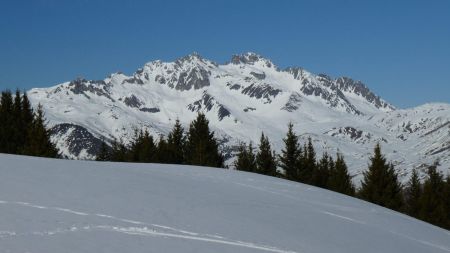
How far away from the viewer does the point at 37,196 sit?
11.5 m

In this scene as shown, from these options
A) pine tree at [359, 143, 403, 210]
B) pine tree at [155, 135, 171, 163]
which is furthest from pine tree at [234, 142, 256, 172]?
pine tree at [359, 143, 403, 210]

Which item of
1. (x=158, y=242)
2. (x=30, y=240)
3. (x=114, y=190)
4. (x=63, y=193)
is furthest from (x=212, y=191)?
(x=30, y=240)

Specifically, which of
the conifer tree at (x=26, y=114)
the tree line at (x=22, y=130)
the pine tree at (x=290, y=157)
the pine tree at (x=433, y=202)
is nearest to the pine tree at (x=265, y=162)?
the pine tree at (x=290, y=157)

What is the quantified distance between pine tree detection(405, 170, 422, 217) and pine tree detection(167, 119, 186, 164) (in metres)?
22.4

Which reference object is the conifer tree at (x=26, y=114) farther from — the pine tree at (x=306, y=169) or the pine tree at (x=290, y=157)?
the pine tree at (x=306, y=169)

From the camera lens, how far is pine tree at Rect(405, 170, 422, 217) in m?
45.6

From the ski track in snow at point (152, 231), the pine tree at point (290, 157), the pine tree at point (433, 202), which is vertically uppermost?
the pine tree at point (290, 157)

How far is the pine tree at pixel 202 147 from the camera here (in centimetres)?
4578

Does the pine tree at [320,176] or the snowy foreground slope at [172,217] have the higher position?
the pine tree at [320,176]

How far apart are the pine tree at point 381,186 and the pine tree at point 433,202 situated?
2.82 meters

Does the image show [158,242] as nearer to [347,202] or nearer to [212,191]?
[212,191]

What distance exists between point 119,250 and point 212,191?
22.6 ft

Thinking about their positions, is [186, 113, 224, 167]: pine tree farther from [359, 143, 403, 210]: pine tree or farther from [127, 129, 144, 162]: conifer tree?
[359, 143, 403, 210]: pine tree

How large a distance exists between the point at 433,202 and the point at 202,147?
835 inches
